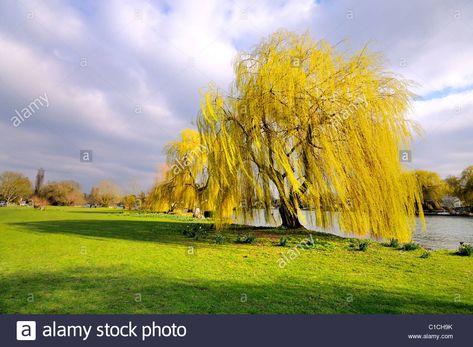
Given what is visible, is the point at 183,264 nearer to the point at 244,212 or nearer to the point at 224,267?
the point at 224,267

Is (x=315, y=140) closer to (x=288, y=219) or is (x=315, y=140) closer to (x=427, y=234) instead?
(x=288, y=219)

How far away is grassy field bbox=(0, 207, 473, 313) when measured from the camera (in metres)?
4.96

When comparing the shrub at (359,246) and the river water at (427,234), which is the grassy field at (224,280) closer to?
the shrub at (359,246)

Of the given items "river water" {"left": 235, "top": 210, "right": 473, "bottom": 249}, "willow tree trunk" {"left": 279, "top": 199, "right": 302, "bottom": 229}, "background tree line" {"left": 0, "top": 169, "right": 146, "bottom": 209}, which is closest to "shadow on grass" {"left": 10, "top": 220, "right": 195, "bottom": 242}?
"river water" {"left": 235, "top": 210, "right": 473, "bottom": 249}

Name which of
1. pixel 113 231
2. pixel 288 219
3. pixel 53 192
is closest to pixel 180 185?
pixel 113 231

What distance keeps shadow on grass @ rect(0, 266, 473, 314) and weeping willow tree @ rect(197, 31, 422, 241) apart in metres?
6.22

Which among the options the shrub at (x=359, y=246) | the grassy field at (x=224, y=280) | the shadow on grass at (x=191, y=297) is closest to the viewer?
the shadow on grass at (x=191, y=297)

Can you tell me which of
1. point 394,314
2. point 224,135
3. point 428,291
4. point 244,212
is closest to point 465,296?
point 428,291

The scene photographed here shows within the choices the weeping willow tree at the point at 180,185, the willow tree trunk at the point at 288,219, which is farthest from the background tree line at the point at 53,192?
the willow tree trunk at the point at 288,219

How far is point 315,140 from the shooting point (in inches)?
492

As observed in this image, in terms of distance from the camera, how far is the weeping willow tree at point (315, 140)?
38.4 ft

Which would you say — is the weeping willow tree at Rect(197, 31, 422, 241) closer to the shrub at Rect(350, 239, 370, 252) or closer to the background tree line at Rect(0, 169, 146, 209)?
the shrub at Rect(350, 239, 370, 252)

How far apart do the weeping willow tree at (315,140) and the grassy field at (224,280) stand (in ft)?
6.90

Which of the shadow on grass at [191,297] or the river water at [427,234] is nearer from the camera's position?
the shadow on grass at [191,297]
